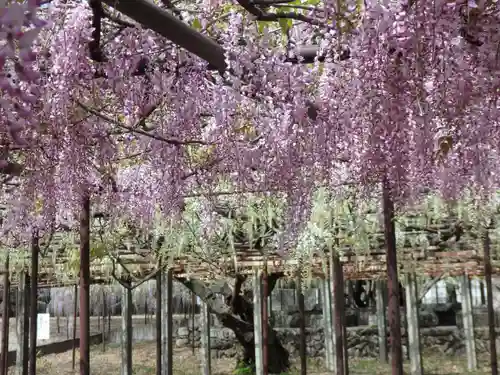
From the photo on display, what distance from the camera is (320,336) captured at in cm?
1347

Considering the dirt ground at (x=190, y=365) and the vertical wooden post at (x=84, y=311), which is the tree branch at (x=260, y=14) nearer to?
the vertical wooden post at (x=84, y=311)

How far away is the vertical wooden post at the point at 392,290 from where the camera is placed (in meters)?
2.70

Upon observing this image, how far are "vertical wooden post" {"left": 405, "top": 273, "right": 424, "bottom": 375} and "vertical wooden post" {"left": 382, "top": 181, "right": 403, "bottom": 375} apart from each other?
19.5ft

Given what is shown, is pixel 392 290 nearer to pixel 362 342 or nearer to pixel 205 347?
pixel 205 347

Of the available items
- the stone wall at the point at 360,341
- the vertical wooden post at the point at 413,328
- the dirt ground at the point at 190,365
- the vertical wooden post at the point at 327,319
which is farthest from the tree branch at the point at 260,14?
the stone wall at the point at 360,341

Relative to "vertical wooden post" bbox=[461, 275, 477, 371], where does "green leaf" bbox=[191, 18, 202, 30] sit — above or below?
above

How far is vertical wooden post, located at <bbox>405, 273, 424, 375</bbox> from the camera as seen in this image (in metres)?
8.35

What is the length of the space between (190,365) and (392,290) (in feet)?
31.3

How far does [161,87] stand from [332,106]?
0.70 meters

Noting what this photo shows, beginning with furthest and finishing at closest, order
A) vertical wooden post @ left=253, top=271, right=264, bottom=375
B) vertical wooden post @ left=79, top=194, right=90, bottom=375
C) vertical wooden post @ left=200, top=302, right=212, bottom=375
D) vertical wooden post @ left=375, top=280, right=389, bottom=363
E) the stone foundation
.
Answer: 1. the stone foundation
2. vertical wooden post @ left=375, top=280, right=389, bottom=363
3. vertical wooden post @ left=200, top=302, right=212, bottom=375
4. vertical wooden post @ left=253, top=271, right=264, bottom=375
5. vertical wooden post @ left=79, top=194, right=90, bottom=375

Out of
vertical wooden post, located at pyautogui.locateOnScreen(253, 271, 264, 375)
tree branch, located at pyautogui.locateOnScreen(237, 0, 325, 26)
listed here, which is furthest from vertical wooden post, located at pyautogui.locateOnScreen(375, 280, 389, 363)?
tree branch, located at pyautogui.locateOnScreen(237, 0, 325, 26)

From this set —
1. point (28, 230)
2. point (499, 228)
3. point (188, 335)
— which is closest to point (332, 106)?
point (28, 230)

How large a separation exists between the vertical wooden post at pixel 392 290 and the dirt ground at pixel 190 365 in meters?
7.62

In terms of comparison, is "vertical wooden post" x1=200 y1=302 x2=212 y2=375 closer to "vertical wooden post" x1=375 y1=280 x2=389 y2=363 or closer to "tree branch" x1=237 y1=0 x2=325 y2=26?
"vertical wooden post" x1=375 y1=280 x2=389 y2=363
